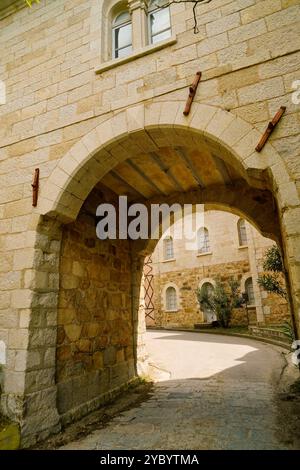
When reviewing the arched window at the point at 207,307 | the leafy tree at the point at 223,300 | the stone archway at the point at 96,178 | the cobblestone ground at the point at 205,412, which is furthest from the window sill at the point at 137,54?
the arched window at the point at 207,307

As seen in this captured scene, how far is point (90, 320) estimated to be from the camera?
3977 mm

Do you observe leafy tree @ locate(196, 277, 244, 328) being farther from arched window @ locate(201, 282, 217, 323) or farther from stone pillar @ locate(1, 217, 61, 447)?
stone pillar @ locate(1, 217, 61, 447)

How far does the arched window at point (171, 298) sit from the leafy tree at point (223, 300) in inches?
77.7

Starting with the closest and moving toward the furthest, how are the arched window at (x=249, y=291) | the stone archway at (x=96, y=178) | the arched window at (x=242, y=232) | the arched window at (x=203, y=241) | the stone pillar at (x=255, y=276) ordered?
the stone archway at (x=96, y=178) < the stone pillar at (x=255, y=276) < the arched window at (x=249, y=291) < the arched window at (x=242, y=232) < the arched window at (x=203, y=241)

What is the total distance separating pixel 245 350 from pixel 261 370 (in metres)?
2.27

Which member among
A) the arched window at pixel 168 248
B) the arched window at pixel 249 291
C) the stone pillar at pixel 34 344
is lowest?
the stone pillar at pixel 34 344

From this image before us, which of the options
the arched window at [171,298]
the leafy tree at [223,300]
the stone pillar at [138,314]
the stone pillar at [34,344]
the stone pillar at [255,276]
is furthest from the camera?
the arched window at [171,298]

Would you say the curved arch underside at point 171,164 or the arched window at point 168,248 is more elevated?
the arched window at point 168,248

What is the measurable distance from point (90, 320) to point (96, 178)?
1910mm

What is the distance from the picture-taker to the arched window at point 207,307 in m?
13.3

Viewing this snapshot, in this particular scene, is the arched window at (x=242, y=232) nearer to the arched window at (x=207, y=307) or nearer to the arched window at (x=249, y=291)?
the arched window at (x=249, y=291)

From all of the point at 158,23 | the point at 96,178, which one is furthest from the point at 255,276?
the point at 158,23

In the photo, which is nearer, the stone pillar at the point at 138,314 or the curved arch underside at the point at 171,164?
the curved arch underside at the point at 171,164

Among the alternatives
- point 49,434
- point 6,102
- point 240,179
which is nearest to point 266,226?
point 240,179
